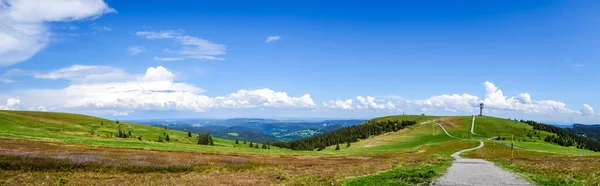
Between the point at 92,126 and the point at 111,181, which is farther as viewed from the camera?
the point at 92,126

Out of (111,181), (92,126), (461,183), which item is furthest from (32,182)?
(92,126)

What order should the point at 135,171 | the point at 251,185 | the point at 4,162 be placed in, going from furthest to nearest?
the point at 135,171
the point at 4,162
the point at 251,185

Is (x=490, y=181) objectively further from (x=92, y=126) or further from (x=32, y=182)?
(x=92, y=126)

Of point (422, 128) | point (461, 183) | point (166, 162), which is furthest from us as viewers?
point (422, 128)

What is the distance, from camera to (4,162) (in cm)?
2794

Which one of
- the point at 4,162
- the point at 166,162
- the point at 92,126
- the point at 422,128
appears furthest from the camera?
the point at 422,128

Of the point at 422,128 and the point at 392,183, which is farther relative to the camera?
the point at 422,128

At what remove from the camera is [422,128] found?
18638 cm

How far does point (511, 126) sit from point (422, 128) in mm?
42412

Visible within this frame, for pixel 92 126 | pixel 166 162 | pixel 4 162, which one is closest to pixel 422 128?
pixel 92 126

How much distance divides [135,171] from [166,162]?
476cm

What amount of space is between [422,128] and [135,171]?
576ft

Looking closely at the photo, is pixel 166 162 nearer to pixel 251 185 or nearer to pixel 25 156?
pixel 25 156

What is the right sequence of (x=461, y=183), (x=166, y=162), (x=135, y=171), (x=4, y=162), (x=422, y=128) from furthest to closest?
1. (x=422, y=128)
2. (x=166, y=162)
3. (x=135, y=171)
4. (x=4, y=162)
5. (x=461, y=183)
